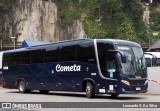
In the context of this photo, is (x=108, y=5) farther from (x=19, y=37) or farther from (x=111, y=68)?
(x=111, y=68)

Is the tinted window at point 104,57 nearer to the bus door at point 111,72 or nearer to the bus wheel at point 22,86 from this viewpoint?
the bus door at point 111,72

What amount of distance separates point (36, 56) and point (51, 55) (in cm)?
191

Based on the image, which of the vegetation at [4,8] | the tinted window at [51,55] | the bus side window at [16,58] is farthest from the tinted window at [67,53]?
the vegetation at [4,8]

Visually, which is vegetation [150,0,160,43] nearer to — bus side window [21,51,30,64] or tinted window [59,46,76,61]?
bus side window [21,51,30,64]

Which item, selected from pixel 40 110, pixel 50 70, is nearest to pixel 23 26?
pixel 50 70

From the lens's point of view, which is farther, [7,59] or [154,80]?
[7,59]

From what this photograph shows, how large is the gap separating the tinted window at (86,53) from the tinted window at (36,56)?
417 centimetres

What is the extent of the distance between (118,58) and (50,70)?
6.03m

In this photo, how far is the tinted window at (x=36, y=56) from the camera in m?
27.7

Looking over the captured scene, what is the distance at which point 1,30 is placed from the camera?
66688 mm

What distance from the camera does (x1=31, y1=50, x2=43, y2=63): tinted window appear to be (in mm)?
27656

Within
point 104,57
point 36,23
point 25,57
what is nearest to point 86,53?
point 104,57

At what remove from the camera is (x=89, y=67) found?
23.3 metres

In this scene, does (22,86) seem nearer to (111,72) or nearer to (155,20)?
(111,72)
